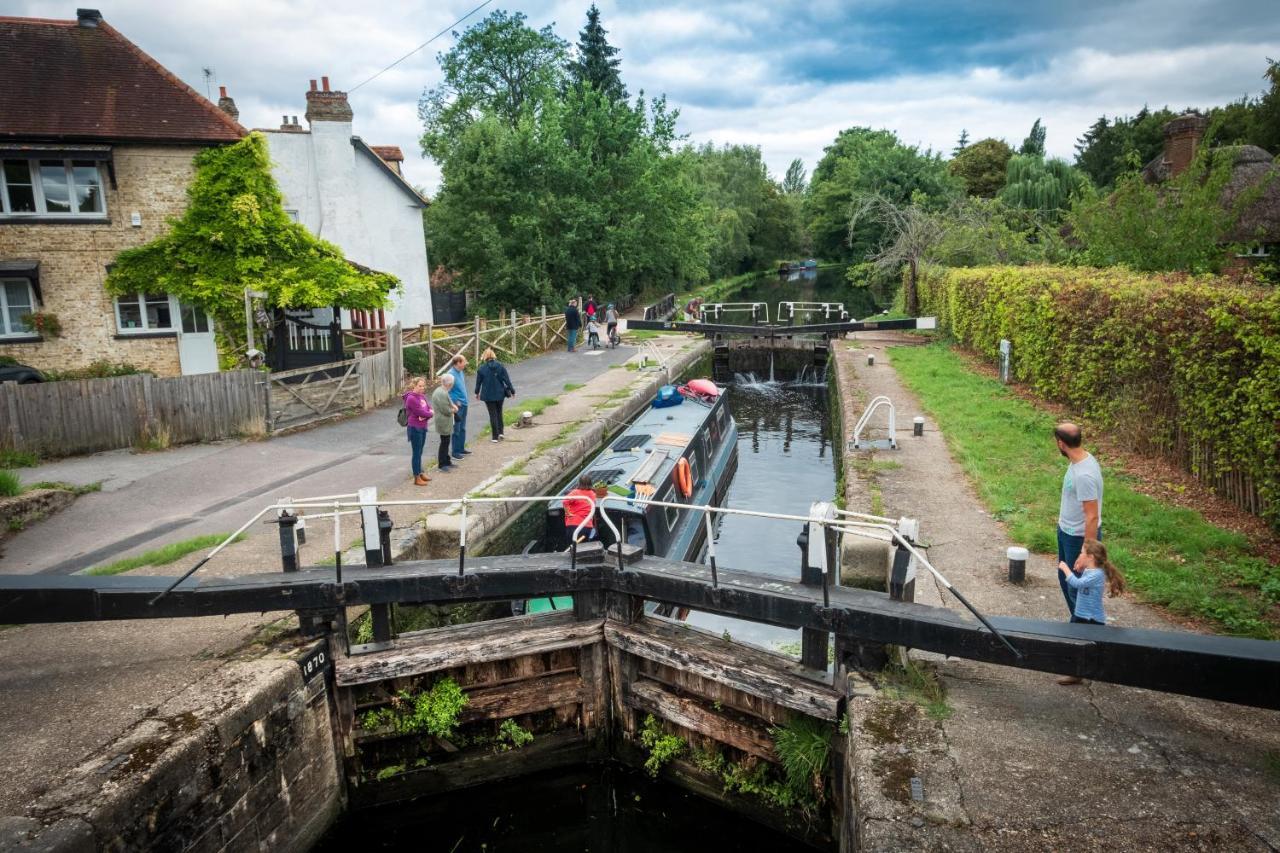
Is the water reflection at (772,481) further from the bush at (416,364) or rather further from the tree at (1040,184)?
the tree at (1040,184)

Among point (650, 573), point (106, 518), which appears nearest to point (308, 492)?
point (106, 518)

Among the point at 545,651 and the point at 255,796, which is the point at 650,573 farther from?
the point at 255,796

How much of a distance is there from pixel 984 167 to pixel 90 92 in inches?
2511

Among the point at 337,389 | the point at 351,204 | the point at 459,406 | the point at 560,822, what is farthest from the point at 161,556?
the point at 351,204

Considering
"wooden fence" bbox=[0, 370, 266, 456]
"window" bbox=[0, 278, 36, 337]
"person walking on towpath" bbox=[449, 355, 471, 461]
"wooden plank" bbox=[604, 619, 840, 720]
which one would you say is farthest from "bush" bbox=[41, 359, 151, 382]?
"wooden plank" bbox=[604, 619, 840, 720]

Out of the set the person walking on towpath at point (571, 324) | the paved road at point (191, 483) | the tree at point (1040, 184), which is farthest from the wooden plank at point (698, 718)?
the tree at point (1040, 184)

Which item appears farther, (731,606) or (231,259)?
(231,259)

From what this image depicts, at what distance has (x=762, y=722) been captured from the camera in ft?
20.0

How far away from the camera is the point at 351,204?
24484 millimetres

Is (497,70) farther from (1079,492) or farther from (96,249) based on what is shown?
(1079,492)

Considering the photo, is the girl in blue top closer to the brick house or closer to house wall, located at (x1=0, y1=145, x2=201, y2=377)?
the brick house

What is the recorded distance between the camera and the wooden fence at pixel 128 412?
12273 millimetres

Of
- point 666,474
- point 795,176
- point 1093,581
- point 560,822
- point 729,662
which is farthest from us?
point 795,176

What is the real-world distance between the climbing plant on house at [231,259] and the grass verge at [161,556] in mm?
9877
